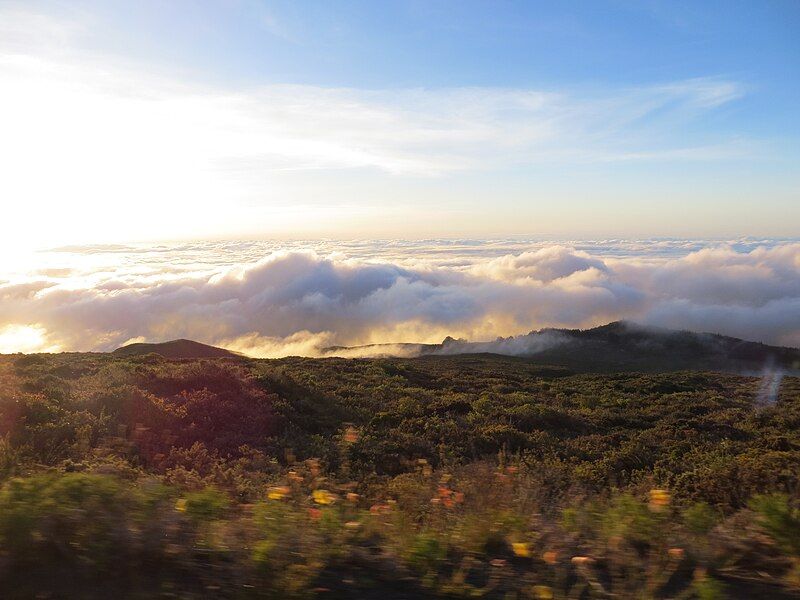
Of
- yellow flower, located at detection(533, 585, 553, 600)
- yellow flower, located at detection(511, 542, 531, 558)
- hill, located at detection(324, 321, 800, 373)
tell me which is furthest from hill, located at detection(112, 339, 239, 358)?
yellow flower, located at detection(533, 585, 553, 600)

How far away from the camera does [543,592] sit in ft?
10.0

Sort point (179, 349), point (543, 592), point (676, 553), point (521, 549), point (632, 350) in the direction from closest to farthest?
point (543, 592), point (676, 553), point (521, 549), point (179, 349), point (632, 350)

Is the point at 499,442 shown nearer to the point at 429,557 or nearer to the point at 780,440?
the point at 780,440

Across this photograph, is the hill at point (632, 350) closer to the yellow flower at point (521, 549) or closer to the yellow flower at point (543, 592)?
the yellow flower at point (521, 549)

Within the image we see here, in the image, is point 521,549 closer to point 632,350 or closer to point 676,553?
point 676,553

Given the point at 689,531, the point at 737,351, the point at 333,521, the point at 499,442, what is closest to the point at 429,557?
the point at 333,521

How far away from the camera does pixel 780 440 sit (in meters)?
13.2

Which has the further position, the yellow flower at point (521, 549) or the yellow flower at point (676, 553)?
the yellow flower at point (521, 549)

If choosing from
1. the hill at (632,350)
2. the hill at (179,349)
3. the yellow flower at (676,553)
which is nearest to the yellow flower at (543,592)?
the yellow flower at (676,553)

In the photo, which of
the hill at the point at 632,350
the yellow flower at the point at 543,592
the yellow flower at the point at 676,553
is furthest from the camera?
the hill at the point at 632,350

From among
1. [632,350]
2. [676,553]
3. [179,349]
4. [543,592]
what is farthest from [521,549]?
[632,350]

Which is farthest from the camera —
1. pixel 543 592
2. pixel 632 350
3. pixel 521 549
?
pixel 632 350

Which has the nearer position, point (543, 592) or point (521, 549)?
point (543, 592)

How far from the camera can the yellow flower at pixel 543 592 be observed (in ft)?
9.96
